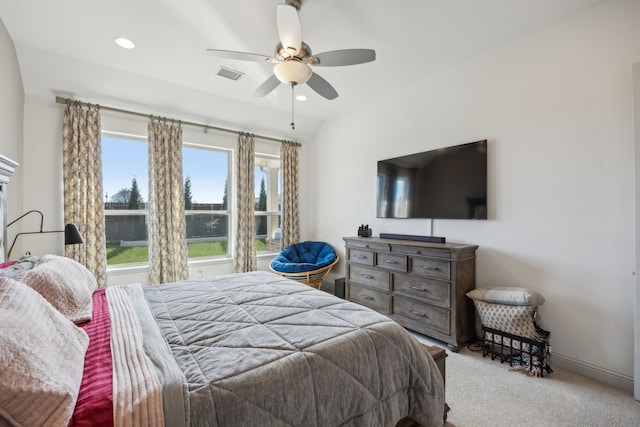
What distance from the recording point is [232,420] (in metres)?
0.90

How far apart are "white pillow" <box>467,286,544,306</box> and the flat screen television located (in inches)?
28.5

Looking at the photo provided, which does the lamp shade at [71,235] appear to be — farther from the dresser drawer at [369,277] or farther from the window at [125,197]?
the dresser drawer at [369,277]

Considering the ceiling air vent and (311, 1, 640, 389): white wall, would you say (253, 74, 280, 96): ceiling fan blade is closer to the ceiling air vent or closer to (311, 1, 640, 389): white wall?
the ceiling air vent

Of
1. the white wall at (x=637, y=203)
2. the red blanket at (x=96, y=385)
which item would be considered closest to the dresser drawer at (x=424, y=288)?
the white wall at (x=637, y=203)

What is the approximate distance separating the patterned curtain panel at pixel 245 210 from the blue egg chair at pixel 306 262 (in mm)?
421

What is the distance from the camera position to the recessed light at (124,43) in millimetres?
2595

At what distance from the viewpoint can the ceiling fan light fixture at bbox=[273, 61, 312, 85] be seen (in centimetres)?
211

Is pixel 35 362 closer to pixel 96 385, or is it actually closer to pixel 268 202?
pixel 96 385

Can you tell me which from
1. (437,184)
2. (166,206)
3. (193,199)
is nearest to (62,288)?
(166,206)

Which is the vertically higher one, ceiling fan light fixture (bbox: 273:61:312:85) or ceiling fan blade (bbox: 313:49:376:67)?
ceiling fan blade (bbox: 313:49:376:67)

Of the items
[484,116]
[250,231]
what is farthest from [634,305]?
[250,231]

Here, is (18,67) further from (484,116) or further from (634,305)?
(634,305)

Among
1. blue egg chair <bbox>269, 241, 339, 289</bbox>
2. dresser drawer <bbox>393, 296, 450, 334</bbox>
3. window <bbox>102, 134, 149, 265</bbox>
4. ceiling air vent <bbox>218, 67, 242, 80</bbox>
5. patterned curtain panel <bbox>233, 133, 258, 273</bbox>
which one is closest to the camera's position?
dresser drawer <bbox>393, 296, 450, 334</bbox>

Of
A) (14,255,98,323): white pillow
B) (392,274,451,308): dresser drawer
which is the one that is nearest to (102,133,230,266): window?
(14,255,98,323): white pillow
